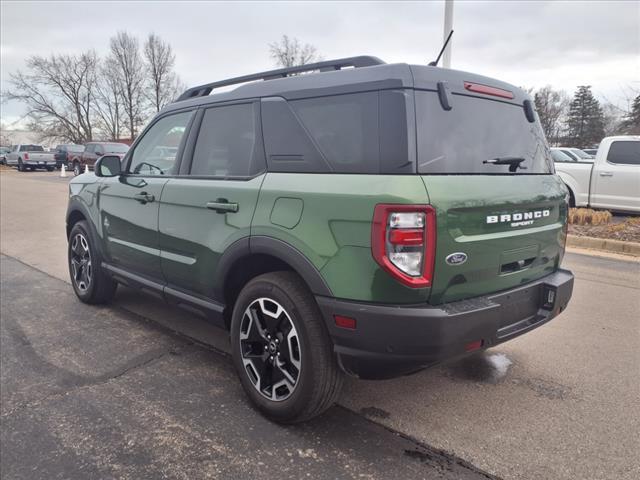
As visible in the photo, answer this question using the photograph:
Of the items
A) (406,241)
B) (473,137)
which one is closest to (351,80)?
(473,137)

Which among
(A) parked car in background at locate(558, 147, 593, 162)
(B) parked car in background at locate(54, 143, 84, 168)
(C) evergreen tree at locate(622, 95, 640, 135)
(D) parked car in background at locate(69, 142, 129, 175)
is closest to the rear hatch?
(C) evergreen tree at locate(622, 95, 640, 135)

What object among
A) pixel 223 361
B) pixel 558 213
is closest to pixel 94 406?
pixel 223 361

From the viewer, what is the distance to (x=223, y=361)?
3629 millimetres

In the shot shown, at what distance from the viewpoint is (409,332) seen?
2.25 metres

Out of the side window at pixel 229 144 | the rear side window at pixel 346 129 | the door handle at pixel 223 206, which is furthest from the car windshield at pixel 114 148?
the rear side window at pixel 346 129

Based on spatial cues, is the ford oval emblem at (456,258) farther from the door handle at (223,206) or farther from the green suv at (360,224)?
the door handle at (223,206)

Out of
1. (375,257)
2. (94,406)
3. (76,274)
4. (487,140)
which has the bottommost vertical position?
(94,406)

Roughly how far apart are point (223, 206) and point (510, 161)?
1708mm

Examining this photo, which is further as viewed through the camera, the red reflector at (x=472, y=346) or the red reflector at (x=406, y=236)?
the red reflector at (x=472, y=346)

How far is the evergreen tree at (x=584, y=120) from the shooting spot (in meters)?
54.8

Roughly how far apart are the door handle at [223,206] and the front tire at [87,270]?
2.03 m

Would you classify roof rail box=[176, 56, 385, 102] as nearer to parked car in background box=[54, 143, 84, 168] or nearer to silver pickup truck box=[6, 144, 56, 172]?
parked car in background box=[54, 143, 84, 168]

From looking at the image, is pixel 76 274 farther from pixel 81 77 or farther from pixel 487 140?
pixel 81 77

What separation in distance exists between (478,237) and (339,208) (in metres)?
0.71
